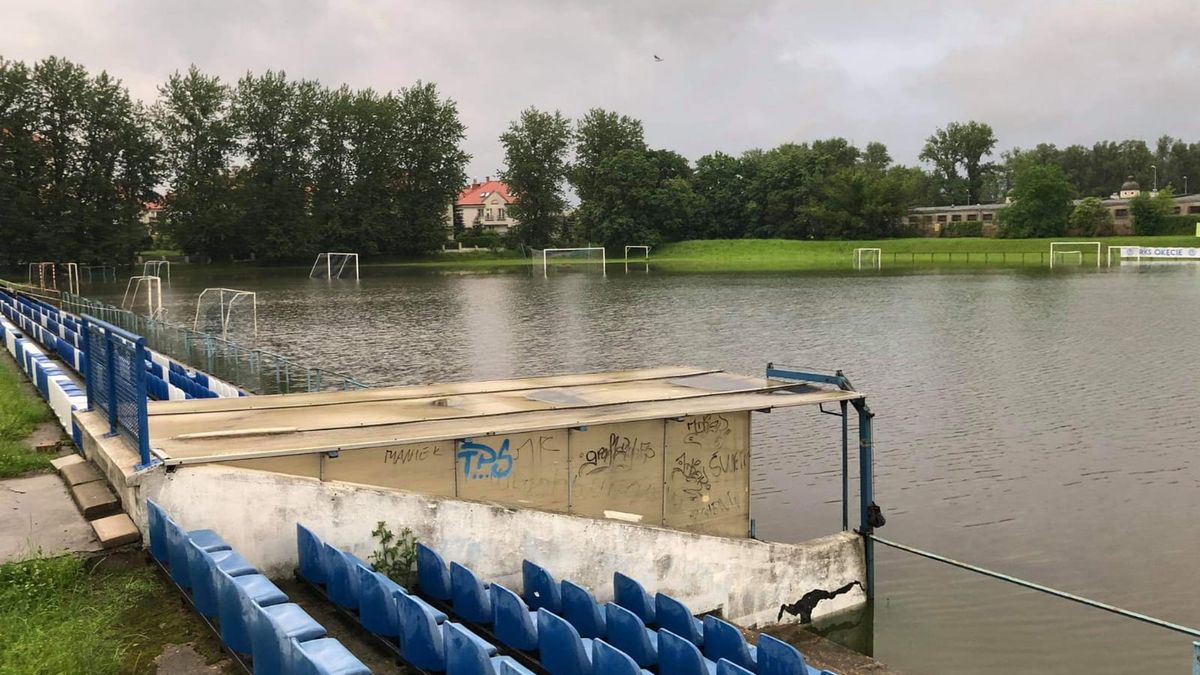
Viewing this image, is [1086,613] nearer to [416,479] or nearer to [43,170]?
[416,479]

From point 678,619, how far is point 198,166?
9456 cm

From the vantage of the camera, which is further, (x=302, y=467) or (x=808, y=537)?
(x=808, y=537)

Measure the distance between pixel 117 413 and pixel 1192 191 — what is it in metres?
196

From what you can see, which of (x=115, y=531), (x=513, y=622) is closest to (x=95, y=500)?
(x=115, y=531)

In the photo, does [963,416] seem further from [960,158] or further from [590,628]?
[960,158]

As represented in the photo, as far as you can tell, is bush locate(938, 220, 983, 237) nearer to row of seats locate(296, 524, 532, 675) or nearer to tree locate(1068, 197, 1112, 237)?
tree locate(1068, 197, 1112, 237)

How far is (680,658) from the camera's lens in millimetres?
7223

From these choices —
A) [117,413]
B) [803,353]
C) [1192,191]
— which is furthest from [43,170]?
[1192,191]

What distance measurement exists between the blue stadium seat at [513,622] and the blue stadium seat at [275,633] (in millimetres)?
→ 2291

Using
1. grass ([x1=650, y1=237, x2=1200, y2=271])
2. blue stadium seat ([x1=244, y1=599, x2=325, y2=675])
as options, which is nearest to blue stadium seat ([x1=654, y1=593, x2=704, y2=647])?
blue stadium seat ([x1=244, y1=599, x2=325, y2=675])

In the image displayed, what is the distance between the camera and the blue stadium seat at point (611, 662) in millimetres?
6199

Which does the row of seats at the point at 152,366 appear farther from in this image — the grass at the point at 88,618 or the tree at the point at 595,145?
the tree at the point at 595,145

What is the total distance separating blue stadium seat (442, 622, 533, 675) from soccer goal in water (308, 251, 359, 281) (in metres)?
78.5

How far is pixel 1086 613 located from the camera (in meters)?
11.8
